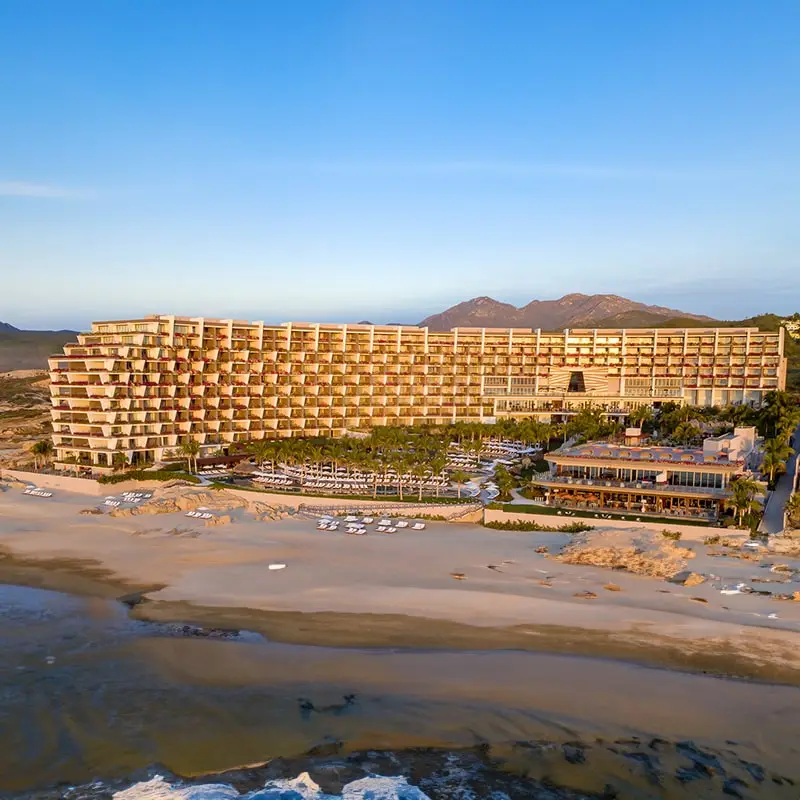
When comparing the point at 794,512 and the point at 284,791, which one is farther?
the point at 794,512

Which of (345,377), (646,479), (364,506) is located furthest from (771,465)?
(345,377)

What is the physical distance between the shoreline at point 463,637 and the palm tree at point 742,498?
2075cm

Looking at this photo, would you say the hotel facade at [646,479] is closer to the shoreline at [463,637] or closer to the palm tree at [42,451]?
the shoreline at [463,637]

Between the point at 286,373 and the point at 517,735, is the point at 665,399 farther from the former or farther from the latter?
the point at 517,735

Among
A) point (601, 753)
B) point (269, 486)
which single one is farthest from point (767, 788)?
point (269, 486)

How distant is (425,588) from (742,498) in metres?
27.4

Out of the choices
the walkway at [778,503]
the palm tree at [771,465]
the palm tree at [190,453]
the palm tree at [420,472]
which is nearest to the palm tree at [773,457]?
the palm tree at [771,465]

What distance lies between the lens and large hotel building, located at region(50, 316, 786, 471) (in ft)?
301

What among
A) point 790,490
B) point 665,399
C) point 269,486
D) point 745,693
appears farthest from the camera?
point 665,399

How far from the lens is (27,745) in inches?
1094

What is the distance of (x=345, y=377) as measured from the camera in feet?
394

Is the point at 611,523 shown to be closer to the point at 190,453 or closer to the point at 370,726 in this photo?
the point at 370,726

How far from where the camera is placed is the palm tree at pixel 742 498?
180 ft

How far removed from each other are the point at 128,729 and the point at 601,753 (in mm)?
19125
